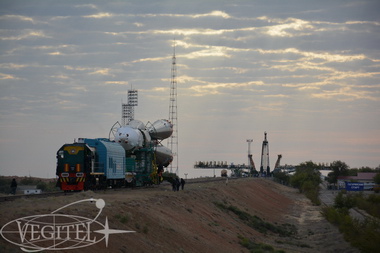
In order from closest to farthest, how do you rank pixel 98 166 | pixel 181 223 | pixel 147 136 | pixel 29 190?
pixel 181 223, pixel 98 166, pixel 29 190, pixel 147 136

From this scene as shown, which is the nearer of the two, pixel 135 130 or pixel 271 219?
pixel 135 130

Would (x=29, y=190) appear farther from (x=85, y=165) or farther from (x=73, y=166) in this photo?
(x=85, y=165)

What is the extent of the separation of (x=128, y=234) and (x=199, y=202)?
2601cm

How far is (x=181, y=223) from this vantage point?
3884cm

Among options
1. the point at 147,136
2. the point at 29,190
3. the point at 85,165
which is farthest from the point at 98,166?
the point at 147,136

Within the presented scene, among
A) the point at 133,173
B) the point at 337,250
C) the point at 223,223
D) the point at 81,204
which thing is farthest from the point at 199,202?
the point at 81,204

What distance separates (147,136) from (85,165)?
723 inches

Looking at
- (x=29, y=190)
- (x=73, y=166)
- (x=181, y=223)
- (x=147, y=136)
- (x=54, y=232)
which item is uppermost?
(x=147, y=136)

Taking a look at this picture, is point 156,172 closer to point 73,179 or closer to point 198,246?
point 73,179

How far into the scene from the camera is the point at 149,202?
3922 cm

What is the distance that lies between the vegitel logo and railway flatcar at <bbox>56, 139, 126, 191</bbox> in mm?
17265

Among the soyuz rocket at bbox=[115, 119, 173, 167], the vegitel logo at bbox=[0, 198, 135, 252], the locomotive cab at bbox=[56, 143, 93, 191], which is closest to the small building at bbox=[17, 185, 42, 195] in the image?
the locomotive cab at bbox=[56, 143, 93, 191]

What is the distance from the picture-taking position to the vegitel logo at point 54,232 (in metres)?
20.7

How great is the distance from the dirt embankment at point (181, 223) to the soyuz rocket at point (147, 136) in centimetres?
652
